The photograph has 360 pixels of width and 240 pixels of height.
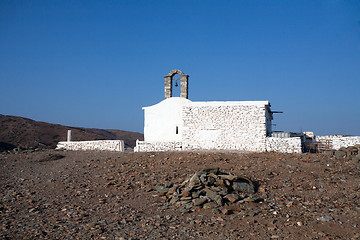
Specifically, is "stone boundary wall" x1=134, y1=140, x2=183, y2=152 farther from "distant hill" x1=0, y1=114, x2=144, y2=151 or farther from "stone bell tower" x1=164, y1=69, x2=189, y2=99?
"distant hill" x1=0, y1=114, x2=144, y2=151

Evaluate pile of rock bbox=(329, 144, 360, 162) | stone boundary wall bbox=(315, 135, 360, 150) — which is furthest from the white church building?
stone boundary wall bbox=(315, 135, 360, 150)

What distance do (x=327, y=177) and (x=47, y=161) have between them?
14.7m

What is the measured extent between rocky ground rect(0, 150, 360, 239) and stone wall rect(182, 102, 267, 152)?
3.82 meters

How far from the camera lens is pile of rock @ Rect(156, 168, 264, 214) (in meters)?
9.62

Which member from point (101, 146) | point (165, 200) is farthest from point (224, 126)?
point (165, 200)

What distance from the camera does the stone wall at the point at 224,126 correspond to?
20.7m

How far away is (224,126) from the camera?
21203mm

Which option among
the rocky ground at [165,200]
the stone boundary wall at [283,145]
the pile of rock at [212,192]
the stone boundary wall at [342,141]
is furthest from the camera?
the stone boundary wall at [342,141]

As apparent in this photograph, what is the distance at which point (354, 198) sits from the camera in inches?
420

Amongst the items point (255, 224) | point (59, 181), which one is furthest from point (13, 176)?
point (255, 224)

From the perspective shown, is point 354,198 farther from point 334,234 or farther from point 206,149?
point 206,149

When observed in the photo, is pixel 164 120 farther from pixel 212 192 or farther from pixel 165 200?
pixel 212 192

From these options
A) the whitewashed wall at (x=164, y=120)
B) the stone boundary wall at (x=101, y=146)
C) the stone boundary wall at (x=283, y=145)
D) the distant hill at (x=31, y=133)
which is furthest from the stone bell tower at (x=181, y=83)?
the distant hill at (x=31, y=133)

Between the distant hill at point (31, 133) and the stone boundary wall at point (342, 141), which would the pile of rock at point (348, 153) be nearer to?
the stone boundary wall at point (342, 141)
